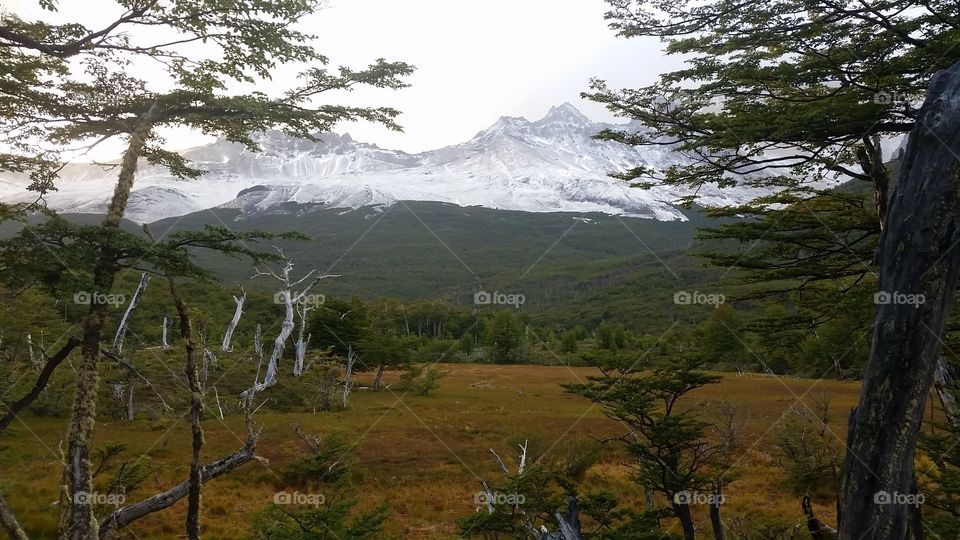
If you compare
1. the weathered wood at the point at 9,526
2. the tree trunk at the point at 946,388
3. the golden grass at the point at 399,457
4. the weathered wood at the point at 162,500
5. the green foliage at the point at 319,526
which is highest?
the tree trunk at the point at 946,388

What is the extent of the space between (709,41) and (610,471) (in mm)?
15809

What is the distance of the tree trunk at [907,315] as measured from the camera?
7.96 feet

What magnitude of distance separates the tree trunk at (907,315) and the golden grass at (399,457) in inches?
255

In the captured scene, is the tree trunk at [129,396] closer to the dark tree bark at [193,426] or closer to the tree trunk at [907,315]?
the dark tree bark at [193,426]

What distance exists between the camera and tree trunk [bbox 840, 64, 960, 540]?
7.96 feet

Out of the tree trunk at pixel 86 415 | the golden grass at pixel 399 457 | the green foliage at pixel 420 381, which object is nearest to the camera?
A: the tree trunk at pixel 86 415

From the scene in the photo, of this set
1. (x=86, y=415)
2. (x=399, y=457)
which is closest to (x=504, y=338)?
(x=399, y=457)

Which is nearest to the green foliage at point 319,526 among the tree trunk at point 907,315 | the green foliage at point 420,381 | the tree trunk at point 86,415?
the tree trunk at point 86,415

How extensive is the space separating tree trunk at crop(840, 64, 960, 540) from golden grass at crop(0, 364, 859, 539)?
21.3ft

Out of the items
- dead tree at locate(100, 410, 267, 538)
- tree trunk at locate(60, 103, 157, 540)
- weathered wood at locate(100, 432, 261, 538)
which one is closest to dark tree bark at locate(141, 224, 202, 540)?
dead tree at locate(100, 410, 267, 538)

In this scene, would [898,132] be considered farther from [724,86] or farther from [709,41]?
[709,41]

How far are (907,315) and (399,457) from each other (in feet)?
60.4

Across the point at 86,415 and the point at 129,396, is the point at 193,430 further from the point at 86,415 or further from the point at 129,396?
the point at 129,396

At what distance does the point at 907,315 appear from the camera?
246 centimetres
